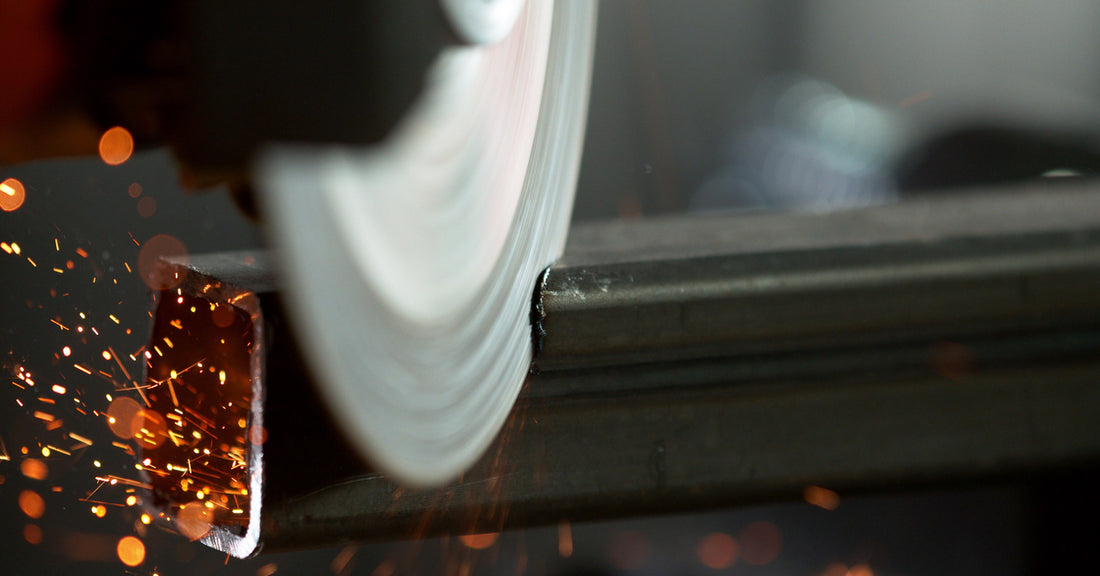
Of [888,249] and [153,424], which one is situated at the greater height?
[888,249]

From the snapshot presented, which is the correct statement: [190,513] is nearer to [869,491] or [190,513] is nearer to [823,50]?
[869,491]

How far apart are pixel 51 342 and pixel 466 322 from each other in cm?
24

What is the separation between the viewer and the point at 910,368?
62 cm

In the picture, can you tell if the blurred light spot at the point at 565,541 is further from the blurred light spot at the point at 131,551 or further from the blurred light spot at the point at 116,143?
the blurred light spot at the point at 116,143

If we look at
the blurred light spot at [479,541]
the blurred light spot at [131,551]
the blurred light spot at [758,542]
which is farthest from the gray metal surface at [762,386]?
the blurred light spot at [758,542]

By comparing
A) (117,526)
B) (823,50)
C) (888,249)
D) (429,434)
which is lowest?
(117,526)

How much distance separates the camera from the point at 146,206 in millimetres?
538

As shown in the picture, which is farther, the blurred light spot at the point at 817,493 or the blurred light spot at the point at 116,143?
the blurred light spot at the point at 817,493

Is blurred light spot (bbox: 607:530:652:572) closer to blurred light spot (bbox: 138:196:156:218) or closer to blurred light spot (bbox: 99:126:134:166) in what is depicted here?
blurred light spot (bbox: 138:196:156:218)

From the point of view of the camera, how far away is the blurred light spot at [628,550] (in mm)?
1249

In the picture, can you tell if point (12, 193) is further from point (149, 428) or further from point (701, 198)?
point (701, 198)

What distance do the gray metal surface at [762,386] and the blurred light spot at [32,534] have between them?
0.16 metres

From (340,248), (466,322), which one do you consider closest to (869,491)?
(466,322)

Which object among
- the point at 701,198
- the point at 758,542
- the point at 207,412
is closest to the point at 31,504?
the point at 207,412
